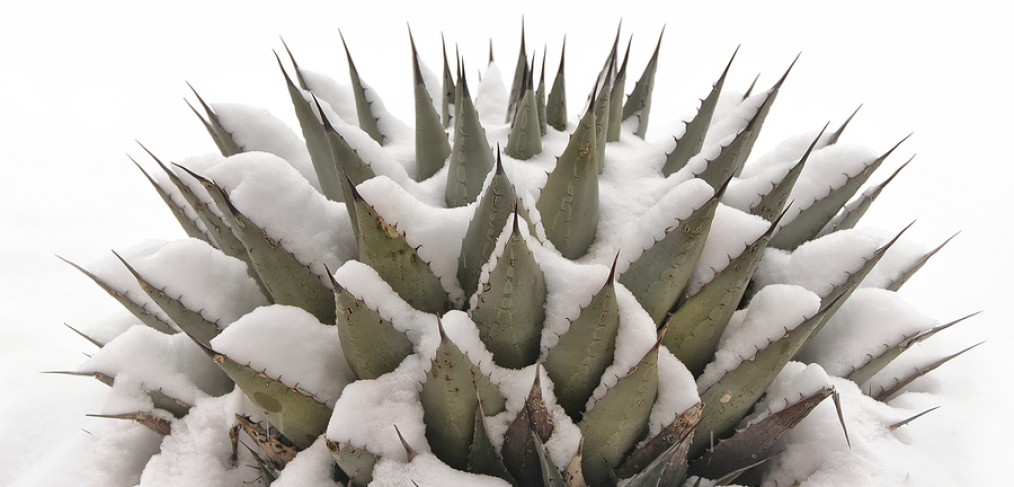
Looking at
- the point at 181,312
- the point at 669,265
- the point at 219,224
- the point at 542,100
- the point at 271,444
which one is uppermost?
the point at 542,100

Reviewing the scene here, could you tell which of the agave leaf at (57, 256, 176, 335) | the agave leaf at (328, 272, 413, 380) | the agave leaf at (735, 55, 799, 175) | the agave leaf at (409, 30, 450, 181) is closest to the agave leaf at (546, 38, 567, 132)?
the agave leaf at (409, 30, 450, 181)

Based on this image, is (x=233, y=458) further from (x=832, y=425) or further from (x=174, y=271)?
(x=832, y=425)

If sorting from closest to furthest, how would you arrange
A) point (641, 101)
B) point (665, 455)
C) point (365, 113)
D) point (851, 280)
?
point (665, 455), point (851, 280), point (365, 113), point (641, 101)

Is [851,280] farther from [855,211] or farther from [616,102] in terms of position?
[616,102]

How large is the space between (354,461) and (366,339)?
0.59ft

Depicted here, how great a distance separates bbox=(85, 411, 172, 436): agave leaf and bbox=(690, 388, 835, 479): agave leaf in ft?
3.35

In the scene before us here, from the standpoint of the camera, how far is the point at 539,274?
1.03m

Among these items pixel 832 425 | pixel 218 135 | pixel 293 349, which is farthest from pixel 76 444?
pixel 832 425

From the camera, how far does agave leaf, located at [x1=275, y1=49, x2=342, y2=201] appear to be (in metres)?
1.29

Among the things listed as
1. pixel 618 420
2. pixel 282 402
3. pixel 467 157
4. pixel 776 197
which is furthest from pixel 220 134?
pixel 776 197

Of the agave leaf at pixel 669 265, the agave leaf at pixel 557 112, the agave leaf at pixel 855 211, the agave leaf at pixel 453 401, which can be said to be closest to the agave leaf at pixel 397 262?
the agave leaf at pixel 453 401

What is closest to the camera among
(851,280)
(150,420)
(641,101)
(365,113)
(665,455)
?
(665,455)

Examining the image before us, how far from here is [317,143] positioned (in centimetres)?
132

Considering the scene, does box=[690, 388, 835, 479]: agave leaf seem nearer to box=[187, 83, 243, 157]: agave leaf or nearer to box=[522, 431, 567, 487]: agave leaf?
box=[522, 431, 567, 487]: agave leaf
